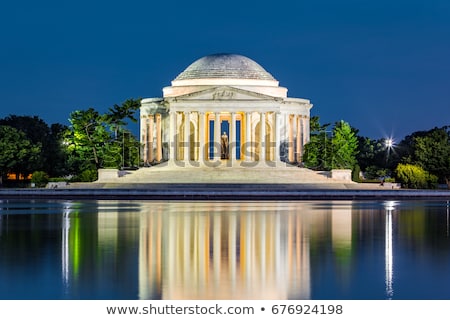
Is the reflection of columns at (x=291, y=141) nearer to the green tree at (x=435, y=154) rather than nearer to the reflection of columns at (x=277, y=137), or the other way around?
the reflection of columns at (x=277, y=137)

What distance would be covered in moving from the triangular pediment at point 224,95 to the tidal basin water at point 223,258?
237 ft

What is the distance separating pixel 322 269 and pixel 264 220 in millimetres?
20546

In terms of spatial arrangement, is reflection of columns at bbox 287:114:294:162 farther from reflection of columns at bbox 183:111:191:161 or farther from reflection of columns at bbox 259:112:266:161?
reflection of columns at bbox 183:111:191:161

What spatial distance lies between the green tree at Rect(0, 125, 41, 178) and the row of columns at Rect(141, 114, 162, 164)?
56.7ft

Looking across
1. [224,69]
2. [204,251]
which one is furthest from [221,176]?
[204,251]

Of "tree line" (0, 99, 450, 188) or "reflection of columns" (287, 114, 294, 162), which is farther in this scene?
"reflection of columns" (287, 114, 294, 162)

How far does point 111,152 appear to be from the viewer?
378 ft

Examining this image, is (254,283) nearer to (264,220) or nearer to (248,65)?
(264,220)

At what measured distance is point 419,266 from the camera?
27312mm

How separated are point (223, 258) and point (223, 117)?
102568 millimetres

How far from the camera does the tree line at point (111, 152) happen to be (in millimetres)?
111875

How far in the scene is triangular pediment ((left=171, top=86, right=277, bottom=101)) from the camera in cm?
11912

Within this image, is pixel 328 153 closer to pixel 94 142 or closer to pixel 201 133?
pixel 201 133

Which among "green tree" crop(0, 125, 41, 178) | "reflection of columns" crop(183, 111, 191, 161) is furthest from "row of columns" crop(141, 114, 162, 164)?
"green tree" crop(0, 125, 41, 178)
